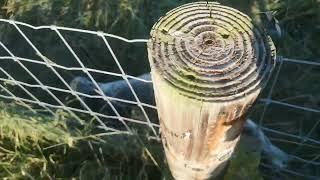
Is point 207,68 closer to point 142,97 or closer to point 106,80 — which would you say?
point 142,97

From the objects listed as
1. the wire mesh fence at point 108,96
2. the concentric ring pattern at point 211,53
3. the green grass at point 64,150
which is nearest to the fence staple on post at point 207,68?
the concentric ring pattern at point 211,53

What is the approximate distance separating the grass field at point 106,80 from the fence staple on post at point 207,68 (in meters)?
0.64

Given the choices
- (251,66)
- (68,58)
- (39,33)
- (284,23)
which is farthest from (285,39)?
(251,66)

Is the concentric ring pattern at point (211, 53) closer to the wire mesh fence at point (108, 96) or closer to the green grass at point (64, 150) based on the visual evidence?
the wire mesh fence at point (108, 96)

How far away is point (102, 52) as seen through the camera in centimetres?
221

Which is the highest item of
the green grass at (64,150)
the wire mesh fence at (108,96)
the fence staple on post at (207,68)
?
the fence staple on post at (207,68)

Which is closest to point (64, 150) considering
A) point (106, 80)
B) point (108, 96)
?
point (108, 96)

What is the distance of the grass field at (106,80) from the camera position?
6.19 feet

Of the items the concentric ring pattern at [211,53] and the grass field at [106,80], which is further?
the grass field at [106,80]

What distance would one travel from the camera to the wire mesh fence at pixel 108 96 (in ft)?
6.02

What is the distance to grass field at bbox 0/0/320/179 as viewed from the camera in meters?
1.89

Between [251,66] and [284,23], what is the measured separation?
1.27 m

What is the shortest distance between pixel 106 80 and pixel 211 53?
47.3 inches

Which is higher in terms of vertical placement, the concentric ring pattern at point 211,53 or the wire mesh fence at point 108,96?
the concentric ring pattern at point 211,53
